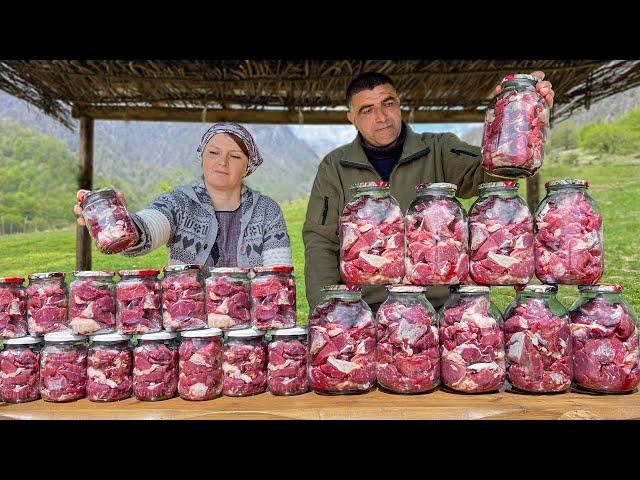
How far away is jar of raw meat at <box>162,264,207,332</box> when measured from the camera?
1704 mm

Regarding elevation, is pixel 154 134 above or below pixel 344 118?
above

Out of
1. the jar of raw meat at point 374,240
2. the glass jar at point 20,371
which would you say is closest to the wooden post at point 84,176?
the glass jar at point 20,371

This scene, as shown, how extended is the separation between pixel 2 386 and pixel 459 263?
141 cm

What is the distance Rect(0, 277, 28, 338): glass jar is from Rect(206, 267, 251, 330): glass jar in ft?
2.04

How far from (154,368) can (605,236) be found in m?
5.13

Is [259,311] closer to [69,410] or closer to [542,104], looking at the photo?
[69,410]

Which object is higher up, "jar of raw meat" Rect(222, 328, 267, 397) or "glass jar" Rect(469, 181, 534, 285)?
"glass jar" Rect(469, 181, 534, 285)

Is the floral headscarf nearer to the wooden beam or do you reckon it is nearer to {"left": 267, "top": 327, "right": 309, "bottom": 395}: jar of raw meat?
{"left": 267, "top": 327, "right": 309, "bottom": 395}: jar of raw meat

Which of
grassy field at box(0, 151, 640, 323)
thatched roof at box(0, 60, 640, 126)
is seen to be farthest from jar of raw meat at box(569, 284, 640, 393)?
grassy field at box(0, 151, 640, 323)

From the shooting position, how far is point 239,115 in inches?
161

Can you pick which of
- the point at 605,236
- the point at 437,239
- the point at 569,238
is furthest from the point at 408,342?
the point at 605,236

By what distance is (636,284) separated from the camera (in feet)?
15.6

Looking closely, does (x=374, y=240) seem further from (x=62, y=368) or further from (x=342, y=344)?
(x=62, y=368)
